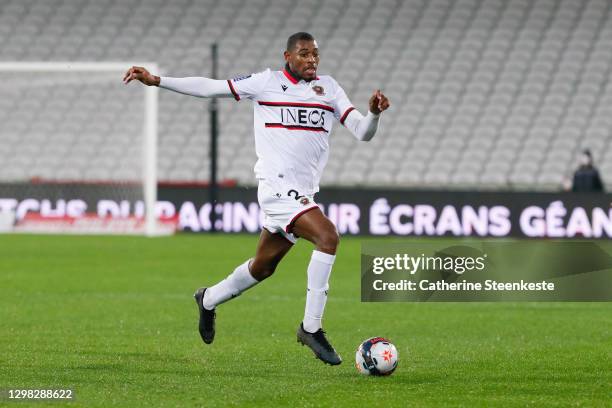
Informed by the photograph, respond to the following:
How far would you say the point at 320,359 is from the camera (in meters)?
7.13

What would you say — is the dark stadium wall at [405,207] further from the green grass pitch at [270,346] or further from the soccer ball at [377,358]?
the soccer ball at [377,358]

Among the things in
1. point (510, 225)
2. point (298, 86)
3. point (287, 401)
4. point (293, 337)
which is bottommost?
point (287, 401)

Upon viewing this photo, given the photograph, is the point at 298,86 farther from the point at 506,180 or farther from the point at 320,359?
the point at 506,180

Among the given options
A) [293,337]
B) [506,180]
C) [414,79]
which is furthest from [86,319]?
[414,79]

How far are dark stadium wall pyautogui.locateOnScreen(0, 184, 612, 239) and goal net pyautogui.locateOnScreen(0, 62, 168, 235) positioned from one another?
28mm

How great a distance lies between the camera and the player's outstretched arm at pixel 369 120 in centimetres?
697

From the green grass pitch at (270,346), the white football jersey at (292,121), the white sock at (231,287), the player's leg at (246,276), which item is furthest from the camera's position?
the white sock at (231,287)

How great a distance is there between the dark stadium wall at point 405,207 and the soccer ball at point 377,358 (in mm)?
15190

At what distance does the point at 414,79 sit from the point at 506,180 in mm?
3643

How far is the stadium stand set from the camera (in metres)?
24.7

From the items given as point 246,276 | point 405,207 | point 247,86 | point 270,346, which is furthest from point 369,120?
point 405,207

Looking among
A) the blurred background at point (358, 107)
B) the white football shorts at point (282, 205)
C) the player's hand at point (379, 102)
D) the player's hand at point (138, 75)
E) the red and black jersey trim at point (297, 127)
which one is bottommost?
the white football shorts at point (282, 205)

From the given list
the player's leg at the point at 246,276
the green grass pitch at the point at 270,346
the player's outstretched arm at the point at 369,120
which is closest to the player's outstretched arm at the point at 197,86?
the player's outstretched arm at the point at 369,120

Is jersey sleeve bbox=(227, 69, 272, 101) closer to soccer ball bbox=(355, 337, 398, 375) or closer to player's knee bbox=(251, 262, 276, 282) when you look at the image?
player's knee bbox=(251, 262, 276, 282)
